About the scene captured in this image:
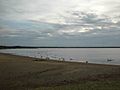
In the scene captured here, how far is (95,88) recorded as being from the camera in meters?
13.3

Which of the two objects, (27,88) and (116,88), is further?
(27,88)

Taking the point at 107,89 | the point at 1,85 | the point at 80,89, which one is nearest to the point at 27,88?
the point at 1,85

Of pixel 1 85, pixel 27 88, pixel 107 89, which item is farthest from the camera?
pixel 1 85

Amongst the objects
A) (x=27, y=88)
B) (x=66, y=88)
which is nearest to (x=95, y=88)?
(x=66, y=88)

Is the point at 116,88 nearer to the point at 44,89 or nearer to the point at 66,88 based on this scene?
the point at 66,88

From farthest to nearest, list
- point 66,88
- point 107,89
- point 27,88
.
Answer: point 27,88 < point 66,88 < point 107,89

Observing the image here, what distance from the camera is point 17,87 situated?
50.6ft

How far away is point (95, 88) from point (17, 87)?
6.01m

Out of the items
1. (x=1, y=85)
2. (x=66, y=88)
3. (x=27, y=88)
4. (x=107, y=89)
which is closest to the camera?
(x=107, y=89)

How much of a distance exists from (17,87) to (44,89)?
8.94 feet

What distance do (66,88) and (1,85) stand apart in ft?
18.7

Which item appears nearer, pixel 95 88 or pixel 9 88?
pixel 95 88

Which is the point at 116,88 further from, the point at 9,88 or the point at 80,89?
the point at 9,88

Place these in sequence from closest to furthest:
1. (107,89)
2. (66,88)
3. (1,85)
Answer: (107,89) < (66,88) < (1,85)
